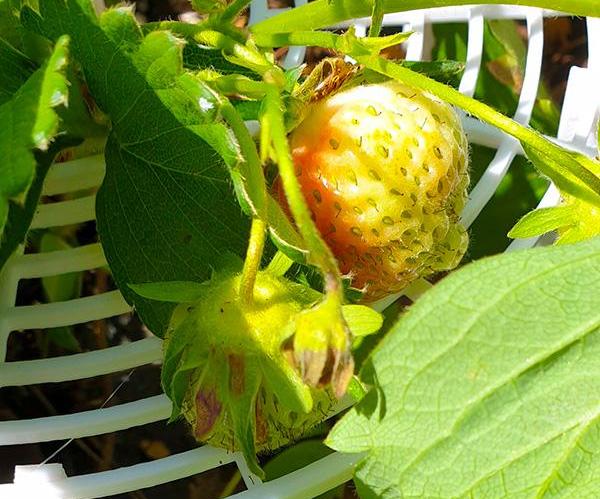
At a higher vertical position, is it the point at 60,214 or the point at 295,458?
the point at 60,214

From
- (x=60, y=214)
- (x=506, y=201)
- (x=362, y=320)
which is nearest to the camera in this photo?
(x=362, y=320)

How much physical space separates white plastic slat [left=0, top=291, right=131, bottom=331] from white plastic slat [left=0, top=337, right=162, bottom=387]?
0.03m

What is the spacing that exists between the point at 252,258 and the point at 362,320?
0.08 metres

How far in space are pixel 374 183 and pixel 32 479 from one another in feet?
1.01

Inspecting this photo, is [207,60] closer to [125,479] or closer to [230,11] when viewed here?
[230,11]

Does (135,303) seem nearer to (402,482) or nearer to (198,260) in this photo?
(198,260)

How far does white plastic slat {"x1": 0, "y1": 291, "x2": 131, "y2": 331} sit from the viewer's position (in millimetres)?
774

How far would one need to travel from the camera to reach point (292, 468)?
3.02ft

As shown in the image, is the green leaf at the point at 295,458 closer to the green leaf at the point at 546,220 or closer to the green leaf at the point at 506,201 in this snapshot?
the green leaf at the point at 506,201

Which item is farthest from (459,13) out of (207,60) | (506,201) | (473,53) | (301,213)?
(301,213)

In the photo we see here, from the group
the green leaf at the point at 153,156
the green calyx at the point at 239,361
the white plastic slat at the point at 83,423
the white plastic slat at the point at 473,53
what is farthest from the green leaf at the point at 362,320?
the white plastic slat at the point at 473,53

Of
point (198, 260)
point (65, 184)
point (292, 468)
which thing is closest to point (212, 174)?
point (198, 260)

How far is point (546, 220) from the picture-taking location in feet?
2.06

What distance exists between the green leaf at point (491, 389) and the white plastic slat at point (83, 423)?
225 mm
